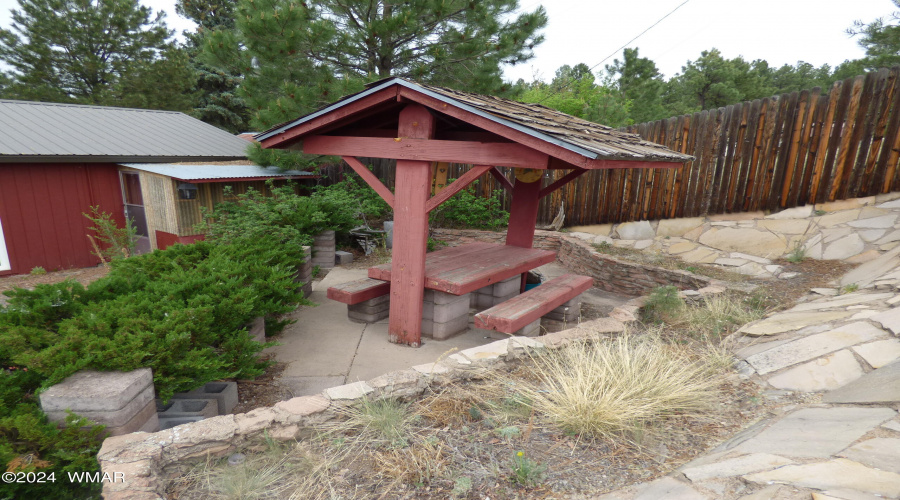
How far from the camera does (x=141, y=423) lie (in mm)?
2641

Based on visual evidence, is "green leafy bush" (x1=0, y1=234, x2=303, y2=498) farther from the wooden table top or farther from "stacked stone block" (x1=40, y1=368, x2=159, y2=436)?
the wooden table top

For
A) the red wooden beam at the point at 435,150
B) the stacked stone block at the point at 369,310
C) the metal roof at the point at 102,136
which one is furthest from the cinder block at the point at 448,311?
the metal roof at the point at 102,136

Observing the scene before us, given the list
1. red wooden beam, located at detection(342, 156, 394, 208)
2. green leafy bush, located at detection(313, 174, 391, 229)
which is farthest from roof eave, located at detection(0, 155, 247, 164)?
red wooden beam, located at detection(342, 156, 394, 208)

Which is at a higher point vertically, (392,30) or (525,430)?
(392,30)

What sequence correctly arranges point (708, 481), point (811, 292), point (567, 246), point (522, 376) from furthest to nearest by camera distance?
1. point (567, 246)
2. point (811, 292)
3. point (522, 376)
4. point (708, 481)

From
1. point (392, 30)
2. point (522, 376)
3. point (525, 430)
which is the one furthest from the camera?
point (392, 30)

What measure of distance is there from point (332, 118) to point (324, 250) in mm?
3976

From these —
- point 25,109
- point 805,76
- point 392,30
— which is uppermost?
point 805,76

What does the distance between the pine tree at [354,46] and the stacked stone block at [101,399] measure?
6394 mm

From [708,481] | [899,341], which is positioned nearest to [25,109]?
[708,481]

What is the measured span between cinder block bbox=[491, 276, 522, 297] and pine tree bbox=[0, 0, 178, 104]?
1771cm

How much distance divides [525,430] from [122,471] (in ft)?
6.91

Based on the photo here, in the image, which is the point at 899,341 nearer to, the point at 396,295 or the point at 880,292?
the point at 880,292

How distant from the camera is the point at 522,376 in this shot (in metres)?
3.38
